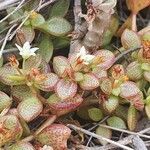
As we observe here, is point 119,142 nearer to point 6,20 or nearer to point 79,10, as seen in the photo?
point 79,10

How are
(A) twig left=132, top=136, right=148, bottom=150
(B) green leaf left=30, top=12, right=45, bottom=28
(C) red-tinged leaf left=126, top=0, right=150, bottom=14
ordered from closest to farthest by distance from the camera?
(A) twig left=132, top=136, right=148, bottom=150 → (B) green leaf left=30, top=12, right=45, bottom=28 → (C) red-tinged leaf left=126, top=0, right=150, bottom=14

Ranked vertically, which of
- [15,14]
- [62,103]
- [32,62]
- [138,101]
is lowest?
[138,101]

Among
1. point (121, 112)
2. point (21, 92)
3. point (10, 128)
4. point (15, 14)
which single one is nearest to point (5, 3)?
point (15, 14)

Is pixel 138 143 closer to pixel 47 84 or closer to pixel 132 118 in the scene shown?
pixel 132 118

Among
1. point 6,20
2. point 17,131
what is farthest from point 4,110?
point 6,20

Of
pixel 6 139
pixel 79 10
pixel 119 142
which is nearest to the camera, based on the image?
pixel 6 139

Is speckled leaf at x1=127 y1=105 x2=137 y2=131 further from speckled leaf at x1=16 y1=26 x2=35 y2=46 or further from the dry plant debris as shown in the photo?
speckled leaf at x1=16 y1=26 x2=35 y2=46

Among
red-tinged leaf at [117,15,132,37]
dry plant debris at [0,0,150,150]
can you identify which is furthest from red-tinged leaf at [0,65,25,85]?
red-tinged leaf at [117,15,132,37]
